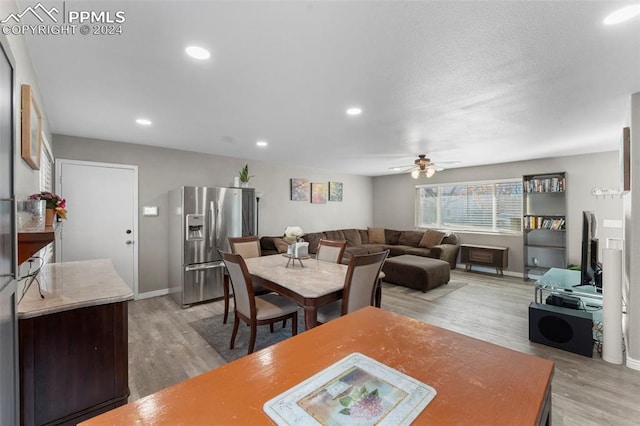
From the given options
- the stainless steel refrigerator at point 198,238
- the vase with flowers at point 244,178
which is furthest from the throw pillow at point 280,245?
the vase with flowers at point 244,178

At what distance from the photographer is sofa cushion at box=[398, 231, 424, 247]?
6.86 metres

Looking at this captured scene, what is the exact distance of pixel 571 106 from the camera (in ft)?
8.89

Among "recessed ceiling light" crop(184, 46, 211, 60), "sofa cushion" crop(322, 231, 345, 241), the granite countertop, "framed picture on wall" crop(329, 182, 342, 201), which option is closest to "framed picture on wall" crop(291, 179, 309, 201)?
"framed picture on wall" crop(329, 182, 342, 201)

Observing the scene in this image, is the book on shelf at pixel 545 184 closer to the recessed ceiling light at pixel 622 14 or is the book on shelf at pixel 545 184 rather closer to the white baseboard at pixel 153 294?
the recessed ceiling light at pixel 622 14

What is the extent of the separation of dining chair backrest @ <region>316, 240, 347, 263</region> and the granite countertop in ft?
7.16

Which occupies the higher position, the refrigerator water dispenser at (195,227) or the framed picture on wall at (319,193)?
the framed picture on wall at (319,193)

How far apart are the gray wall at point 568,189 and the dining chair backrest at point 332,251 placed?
4.43 meters

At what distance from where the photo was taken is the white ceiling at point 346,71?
146cm

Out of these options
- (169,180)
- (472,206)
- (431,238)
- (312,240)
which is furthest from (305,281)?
(472,206)

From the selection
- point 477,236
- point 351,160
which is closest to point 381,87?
point 351,160

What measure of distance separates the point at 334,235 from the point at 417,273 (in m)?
2.53

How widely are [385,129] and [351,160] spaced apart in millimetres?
2104

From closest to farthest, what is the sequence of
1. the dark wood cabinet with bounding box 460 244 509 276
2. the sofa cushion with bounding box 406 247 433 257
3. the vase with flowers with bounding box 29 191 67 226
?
Answer: the vase with flowers with bounding box 29 191 67 226, the dark wood cabinet with bounding box 460 244 509 276, the sofa cushion with bounding box 406 247 433 257

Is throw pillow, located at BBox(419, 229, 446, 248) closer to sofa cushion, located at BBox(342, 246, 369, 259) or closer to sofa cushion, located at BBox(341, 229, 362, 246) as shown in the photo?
sofa cushion, located at BBox(342, 246, 369, 259)
